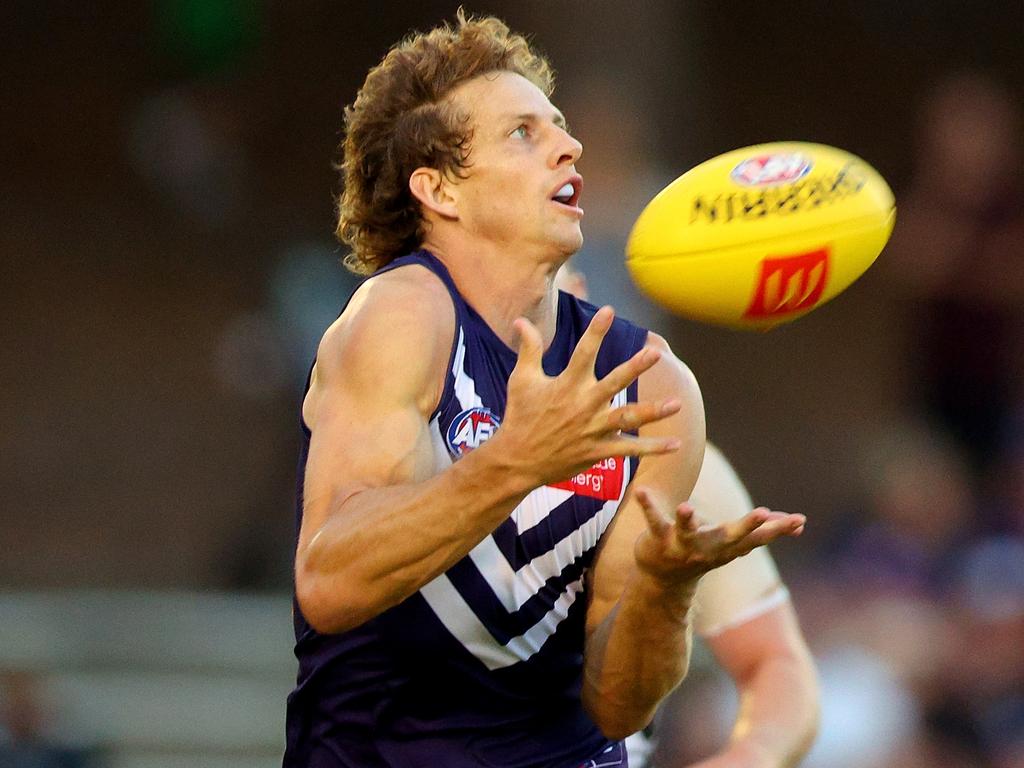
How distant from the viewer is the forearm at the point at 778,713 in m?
3.65

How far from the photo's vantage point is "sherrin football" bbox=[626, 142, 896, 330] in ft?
10.7

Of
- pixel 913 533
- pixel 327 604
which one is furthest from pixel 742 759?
pixel 913 533

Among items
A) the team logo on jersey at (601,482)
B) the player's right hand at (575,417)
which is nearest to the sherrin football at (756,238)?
the team logo on jersey at (601,482)

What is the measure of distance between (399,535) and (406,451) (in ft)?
0.69

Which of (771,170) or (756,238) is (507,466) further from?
(771,170)

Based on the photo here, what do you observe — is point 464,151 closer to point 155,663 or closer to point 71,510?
point 155,663

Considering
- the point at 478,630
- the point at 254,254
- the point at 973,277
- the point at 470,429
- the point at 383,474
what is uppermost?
the point at 254,254

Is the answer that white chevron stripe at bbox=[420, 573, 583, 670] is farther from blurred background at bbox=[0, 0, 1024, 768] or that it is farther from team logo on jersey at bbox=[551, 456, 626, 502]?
blurred background at bbox=[0, 0, 1024, 768]

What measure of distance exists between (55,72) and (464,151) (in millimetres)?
6008

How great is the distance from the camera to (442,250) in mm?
3355

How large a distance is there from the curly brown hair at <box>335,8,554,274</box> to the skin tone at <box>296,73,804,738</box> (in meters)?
0.04

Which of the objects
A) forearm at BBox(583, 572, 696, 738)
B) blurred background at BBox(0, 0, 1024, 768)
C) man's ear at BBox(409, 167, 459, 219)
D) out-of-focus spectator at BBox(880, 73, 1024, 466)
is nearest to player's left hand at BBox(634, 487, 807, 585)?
forearm at BBox(583, 572, 696, 738)

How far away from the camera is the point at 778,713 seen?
3.71 meters

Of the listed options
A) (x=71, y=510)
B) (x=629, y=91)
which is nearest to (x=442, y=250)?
(x=629, y=91)
